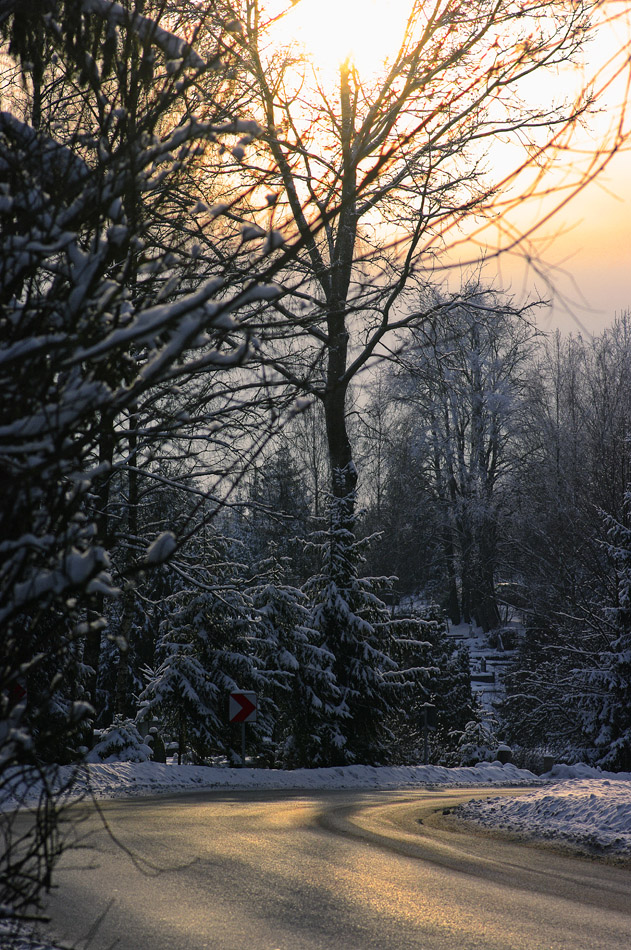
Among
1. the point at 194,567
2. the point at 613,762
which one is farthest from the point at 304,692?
the point at 194,567

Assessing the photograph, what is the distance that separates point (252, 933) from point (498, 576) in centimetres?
4341

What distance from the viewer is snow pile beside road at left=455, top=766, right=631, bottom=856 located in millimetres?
8297

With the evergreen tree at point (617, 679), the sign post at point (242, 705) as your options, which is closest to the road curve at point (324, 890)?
the sign post at point (242, 705)

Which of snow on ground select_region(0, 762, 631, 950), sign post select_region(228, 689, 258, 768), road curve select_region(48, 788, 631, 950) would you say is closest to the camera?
road curve select_region(48, 788, 631, 950)

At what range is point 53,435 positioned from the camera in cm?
236

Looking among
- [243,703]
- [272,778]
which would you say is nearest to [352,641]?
[243,703]

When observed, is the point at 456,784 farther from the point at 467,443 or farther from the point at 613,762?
the point at 467,443

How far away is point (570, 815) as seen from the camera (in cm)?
928

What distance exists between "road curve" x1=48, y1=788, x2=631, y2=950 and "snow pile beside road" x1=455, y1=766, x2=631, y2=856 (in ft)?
1.72

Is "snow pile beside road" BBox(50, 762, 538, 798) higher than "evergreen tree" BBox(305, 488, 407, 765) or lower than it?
lower

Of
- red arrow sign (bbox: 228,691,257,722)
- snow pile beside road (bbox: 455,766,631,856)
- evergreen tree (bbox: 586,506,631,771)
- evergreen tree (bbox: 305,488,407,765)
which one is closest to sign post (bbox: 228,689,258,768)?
red arrow sign (bbox: 228,691,257,722)

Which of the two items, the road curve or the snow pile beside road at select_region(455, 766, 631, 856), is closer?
the road curve

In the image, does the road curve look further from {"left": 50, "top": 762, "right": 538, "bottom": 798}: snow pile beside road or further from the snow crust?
{"left": 50, "top": 762, "right": 538, "bottom": 798}: snow pile beside road

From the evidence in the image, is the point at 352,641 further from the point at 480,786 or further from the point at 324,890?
the point at 324,890
